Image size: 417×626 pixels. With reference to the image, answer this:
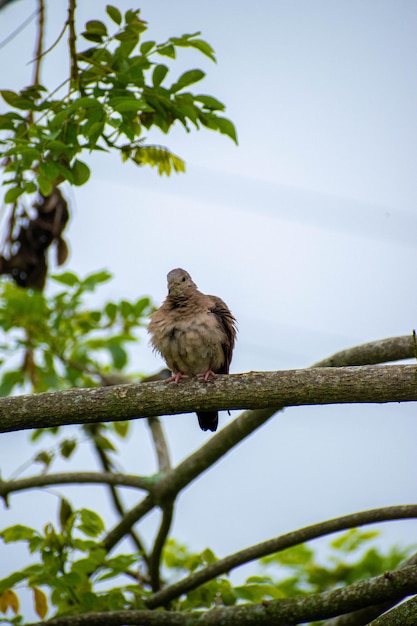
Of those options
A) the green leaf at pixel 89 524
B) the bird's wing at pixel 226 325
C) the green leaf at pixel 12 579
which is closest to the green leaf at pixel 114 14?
the bird's wing at pixel 226 325

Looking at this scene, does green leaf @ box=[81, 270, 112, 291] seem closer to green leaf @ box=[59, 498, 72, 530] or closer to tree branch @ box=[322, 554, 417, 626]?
green leaf @ box=[59, 498, 72, 530]

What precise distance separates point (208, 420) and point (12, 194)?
1.73 m

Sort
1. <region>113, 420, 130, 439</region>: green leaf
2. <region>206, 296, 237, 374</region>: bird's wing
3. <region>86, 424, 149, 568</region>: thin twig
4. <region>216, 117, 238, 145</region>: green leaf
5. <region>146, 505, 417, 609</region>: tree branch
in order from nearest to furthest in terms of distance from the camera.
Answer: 1. <region>216, 117, 238, 145</region>: green leaf
2. <region>146, 505, 417, 609</region>: tree branch
3. <region>206, 296, 237, 374</region>: bird's wing
4. <region>86, 424, 149, 568</region>: thin twig
5. <region>113, 420, 130, 439</region>: green leaf

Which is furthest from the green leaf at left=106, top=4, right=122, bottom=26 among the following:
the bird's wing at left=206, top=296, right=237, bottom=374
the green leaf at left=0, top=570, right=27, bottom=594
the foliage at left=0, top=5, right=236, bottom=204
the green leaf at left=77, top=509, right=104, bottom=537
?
the green leaf at left=0, top=570, right=27, bottom=594

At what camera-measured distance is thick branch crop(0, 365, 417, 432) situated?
356 cm

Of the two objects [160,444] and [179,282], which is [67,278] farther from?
[160,444]

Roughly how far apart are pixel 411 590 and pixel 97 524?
1.67 meters

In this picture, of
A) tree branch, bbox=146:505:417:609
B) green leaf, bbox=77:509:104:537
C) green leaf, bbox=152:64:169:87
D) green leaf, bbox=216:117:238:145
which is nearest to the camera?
green leaf, bbox=152:64:169:87

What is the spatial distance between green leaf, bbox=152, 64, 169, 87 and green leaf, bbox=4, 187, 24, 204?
879mm

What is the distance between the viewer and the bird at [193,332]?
480 cm

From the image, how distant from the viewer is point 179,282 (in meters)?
5.15

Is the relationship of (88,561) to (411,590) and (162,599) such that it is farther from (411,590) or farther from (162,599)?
(411,590)

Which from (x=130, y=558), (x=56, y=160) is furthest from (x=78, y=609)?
→ (x=56, y=160)

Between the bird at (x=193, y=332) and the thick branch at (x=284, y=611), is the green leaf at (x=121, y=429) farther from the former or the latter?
the thick branch at (x=284, y=611)
